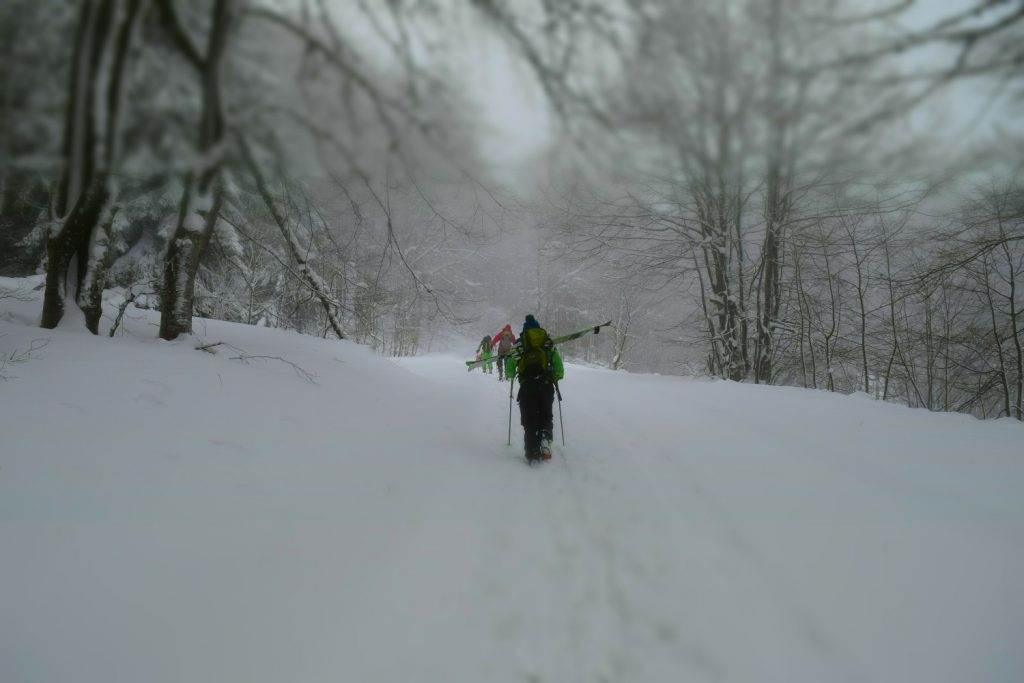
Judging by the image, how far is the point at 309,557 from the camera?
2164mm

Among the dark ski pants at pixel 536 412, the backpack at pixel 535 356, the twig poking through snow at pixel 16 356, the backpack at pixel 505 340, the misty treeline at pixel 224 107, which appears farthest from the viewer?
the backpack at pixel 505 340

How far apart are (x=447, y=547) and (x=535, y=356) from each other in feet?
7.65

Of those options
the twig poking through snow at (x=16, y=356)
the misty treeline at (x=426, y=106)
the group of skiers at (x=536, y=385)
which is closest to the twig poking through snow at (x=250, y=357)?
the twig poking through snow at (x=16, y=356)

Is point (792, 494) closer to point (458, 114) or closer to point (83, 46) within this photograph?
point (458, 114)

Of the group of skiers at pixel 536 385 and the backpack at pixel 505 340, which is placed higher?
the backpack at pixel 505 340

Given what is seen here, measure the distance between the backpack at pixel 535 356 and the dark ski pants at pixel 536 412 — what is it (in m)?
0.10

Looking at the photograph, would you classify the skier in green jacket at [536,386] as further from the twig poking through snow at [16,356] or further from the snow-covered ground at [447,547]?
the twig poking through snow at [16,356]

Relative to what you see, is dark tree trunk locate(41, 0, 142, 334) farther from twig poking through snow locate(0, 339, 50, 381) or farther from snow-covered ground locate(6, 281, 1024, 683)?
twig poking through snow locate(0, 339, 50, 381)

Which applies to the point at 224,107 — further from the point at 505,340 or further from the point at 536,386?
the point at 505,340

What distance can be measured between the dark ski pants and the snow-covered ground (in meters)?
0.31

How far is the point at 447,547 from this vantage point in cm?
246

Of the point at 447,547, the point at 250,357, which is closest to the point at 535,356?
the point at 447,547

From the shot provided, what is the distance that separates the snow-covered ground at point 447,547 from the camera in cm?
156

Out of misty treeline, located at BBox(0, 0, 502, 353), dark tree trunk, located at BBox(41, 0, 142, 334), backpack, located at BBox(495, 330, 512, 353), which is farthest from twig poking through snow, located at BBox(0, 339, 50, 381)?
backpack, located at BBox(495, 330, 512, 353)
